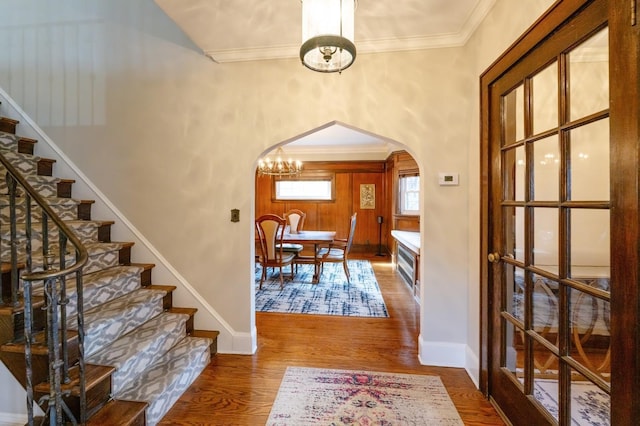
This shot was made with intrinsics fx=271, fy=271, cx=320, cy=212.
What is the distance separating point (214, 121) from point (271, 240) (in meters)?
1.99

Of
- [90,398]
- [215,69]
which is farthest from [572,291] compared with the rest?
[215,69]

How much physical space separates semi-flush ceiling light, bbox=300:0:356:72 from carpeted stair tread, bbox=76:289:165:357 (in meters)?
2.00

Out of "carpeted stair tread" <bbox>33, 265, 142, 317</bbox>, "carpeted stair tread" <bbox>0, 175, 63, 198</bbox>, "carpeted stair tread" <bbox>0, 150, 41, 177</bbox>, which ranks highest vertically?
"carpeted stair tread" <bbox>0, 150, 41, 177</bbox>

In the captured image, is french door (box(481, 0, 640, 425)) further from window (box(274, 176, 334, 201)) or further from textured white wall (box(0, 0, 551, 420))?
window (box(274, 176, 334, 201))

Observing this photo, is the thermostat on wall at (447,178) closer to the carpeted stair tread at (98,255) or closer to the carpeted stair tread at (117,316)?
the carpeted stair tread at (117,316)

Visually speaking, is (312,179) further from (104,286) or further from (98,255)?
(104,286)

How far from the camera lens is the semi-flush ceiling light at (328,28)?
121 cm

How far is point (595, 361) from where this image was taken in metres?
1.04

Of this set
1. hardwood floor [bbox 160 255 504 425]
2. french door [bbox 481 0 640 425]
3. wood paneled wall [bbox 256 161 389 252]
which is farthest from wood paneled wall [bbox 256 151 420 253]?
french door [bbox 481 0 640 425]

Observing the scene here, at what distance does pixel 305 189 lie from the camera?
707 centimetres

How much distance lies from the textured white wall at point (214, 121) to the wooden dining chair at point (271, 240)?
147 cm

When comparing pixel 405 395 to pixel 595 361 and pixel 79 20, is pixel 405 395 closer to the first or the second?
pixel 595 361

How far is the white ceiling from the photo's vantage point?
5.90 feet

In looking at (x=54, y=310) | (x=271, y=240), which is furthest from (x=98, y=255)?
(x=271, y=240)
